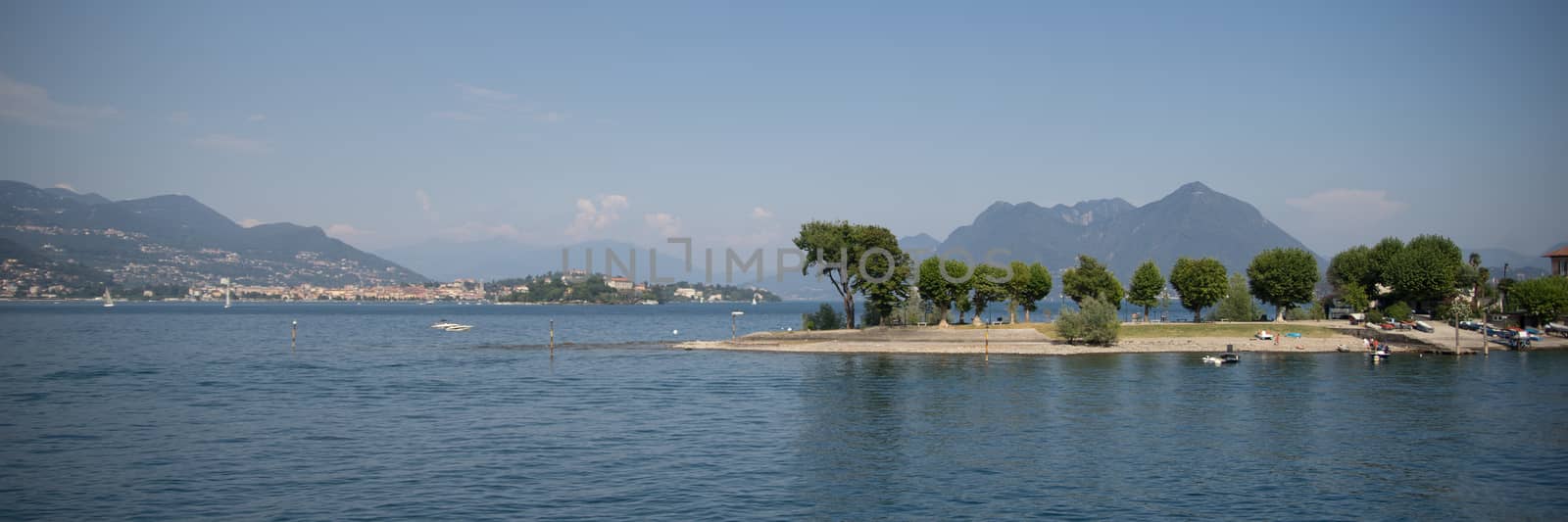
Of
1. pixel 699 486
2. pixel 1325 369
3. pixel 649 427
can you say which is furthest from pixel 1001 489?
pixel 1325 369

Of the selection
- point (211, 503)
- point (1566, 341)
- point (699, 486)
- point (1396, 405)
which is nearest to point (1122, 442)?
point (699, 486)

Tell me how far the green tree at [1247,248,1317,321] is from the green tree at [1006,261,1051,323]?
24.5 m

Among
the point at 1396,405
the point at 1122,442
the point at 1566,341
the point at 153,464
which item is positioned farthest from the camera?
the point at 1566,341

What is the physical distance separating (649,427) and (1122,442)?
846 inches

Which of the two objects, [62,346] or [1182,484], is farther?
[62,346]

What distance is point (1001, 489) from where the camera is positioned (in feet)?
111

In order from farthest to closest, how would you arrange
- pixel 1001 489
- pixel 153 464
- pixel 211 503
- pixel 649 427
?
pixel 649 427 < pixel 153 464 < pixel 1001 489 < pixel 211 503

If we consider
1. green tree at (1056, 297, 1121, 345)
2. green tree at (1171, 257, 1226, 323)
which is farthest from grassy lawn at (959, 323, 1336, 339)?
green tree at (1171, 257, 1226, 323)

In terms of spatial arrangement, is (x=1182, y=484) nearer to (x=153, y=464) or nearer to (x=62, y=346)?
(x=153, y=464)

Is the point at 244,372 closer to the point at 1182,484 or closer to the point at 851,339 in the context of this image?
the point at 851,339

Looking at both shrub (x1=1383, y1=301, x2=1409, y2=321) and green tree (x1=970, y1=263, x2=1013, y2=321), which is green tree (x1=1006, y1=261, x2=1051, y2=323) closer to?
green tree (x1=970, y1=263, x2=1013, y2=321)

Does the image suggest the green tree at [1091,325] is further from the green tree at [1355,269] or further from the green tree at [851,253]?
the green tree at [1355,269]

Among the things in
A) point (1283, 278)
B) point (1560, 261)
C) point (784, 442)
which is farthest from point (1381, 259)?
point (784, 442)

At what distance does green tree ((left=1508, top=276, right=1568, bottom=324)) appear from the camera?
10950 cm
